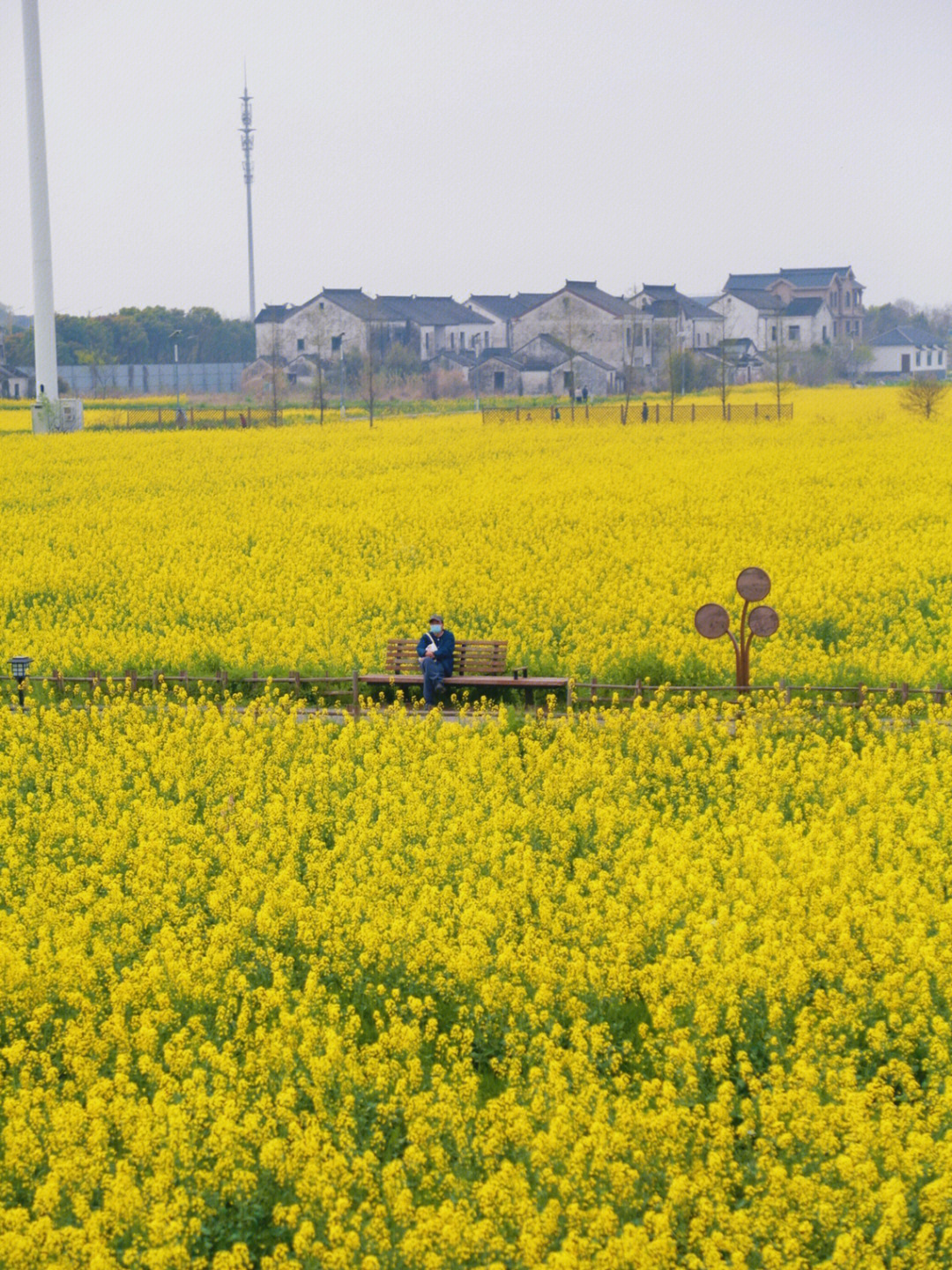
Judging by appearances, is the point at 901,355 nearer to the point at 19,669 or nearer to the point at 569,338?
the point at 569,338

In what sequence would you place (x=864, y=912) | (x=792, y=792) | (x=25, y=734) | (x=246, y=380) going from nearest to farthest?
(x=864, y=912)
(x=792, y=792)
(x=25, y=734)
(x=246, y=380)

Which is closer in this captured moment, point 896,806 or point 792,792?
point 896,806

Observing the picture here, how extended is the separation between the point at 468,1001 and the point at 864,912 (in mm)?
3114

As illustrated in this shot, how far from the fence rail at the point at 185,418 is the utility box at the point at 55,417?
4474 millimetres

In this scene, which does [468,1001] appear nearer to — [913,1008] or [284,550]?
[913,1008]

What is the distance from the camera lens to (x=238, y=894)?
12.8 metres

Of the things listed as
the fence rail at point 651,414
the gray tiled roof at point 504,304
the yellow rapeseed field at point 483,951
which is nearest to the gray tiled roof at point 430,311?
the gray tiled roof at point 504,304

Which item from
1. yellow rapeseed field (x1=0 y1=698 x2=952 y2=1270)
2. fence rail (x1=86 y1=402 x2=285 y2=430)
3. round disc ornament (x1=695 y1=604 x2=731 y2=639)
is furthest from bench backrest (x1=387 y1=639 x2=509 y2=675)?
fence rail (x1=86 y1=402 x2=285 y2=430)

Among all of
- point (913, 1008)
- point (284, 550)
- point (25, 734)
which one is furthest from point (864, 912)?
point (284, 550)

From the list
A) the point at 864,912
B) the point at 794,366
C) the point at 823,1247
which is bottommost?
the point at 823,1247

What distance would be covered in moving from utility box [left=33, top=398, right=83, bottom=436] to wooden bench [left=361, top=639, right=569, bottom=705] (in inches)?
2071

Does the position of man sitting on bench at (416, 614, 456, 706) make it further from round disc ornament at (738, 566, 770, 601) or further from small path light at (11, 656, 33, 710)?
small path light at (11, 656, 33, 710)

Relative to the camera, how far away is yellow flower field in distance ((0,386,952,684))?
2175cm

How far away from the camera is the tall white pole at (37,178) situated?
204ft
